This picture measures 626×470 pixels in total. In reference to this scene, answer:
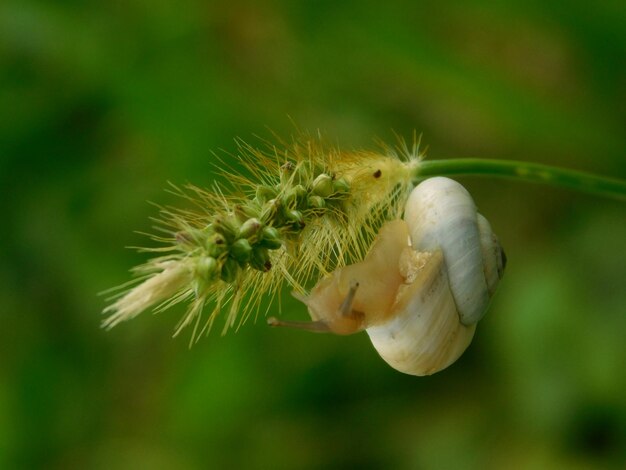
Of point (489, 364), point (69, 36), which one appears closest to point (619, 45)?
point (489, 364)

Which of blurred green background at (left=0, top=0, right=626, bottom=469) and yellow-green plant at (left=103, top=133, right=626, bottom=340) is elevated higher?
yellow-green plant at (left=103, top=133, right=626, bottom=340)

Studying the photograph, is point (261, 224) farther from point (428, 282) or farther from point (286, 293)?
point (286, 293)

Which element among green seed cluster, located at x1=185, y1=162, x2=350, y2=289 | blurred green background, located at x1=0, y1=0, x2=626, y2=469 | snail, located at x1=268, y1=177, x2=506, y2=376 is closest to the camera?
green seed cluster, located at x1=185, y1=162, x2=350, y2=289

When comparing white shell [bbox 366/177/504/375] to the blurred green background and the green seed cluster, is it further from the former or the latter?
the blurred green background

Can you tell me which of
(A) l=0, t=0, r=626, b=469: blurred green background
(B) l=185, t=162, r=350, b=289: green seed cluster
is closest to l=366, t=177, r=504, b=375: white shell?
(B) l=185, t=162, r=350, b=289: green seed cluster

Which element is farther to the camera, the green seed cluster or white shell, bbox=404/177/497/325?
white shell, bbox=404/177/497/325

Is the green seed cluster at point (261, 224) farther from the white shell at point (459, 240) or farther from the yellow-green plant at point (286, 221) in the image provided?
the white shell at point (459, 240)

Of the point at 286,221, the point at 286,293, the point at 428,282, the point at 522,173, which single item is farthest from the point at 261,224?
the point at 286,293
